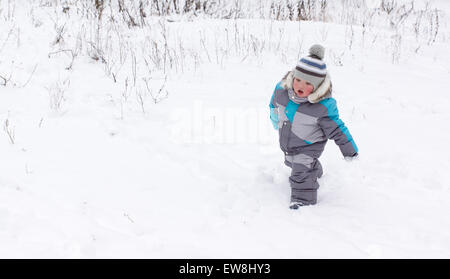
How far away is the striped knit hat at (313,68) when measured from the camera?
7.89 ft

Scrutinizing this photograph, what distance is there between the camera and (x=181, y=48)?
17.1 ft

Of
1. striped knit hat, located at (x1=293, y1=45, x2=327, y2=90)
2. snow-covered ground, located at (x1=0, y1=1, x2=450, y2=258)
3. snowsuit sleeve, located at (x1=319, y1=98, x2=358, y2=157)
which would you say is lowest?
snow-covered ground, located at (x1=0, y1=1, x2=450, y2=258)

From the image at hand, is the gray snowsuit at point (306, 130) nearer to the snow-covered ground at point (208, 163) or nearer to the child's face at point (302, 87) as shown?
the child's face at point (302, 87)

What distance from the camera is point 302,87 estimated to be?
2.47 m

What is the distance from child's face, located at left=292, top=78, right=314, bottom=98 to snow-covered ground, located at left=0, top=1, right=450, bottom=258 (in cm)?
81

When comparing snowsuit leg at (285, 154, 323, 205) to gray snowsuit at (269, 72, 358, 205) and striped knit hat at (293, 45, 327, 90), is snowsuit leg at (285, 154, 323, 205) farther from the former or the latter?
striped knit hat at (293, 45, 327, 90)

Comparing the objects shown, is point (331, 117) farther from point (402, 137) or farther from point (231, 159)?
point (402, 137)

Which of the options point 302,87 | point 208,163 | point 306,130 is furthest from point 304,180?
point 208,163

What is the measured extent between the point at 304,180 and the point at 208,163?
806 mm

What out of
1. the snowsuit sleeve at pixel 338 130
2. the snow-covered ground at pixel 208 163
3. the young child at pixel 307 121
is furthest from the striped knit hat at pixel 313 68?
the snow-covered ground at pixel 208 163

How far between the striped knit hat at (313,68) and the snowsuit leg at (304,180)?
0.58 metres

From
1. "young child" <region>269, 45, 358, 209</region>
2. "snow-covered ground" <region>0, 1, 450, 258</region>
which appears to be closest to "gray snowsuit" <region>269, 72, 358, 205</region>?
"young child" <region>269, 45, 358, 209</region>

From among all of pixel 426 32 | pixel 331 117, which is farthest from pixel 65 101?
pixel 426 32

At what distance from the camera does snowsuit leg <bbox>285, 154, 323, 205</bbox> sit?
2.79 metres
